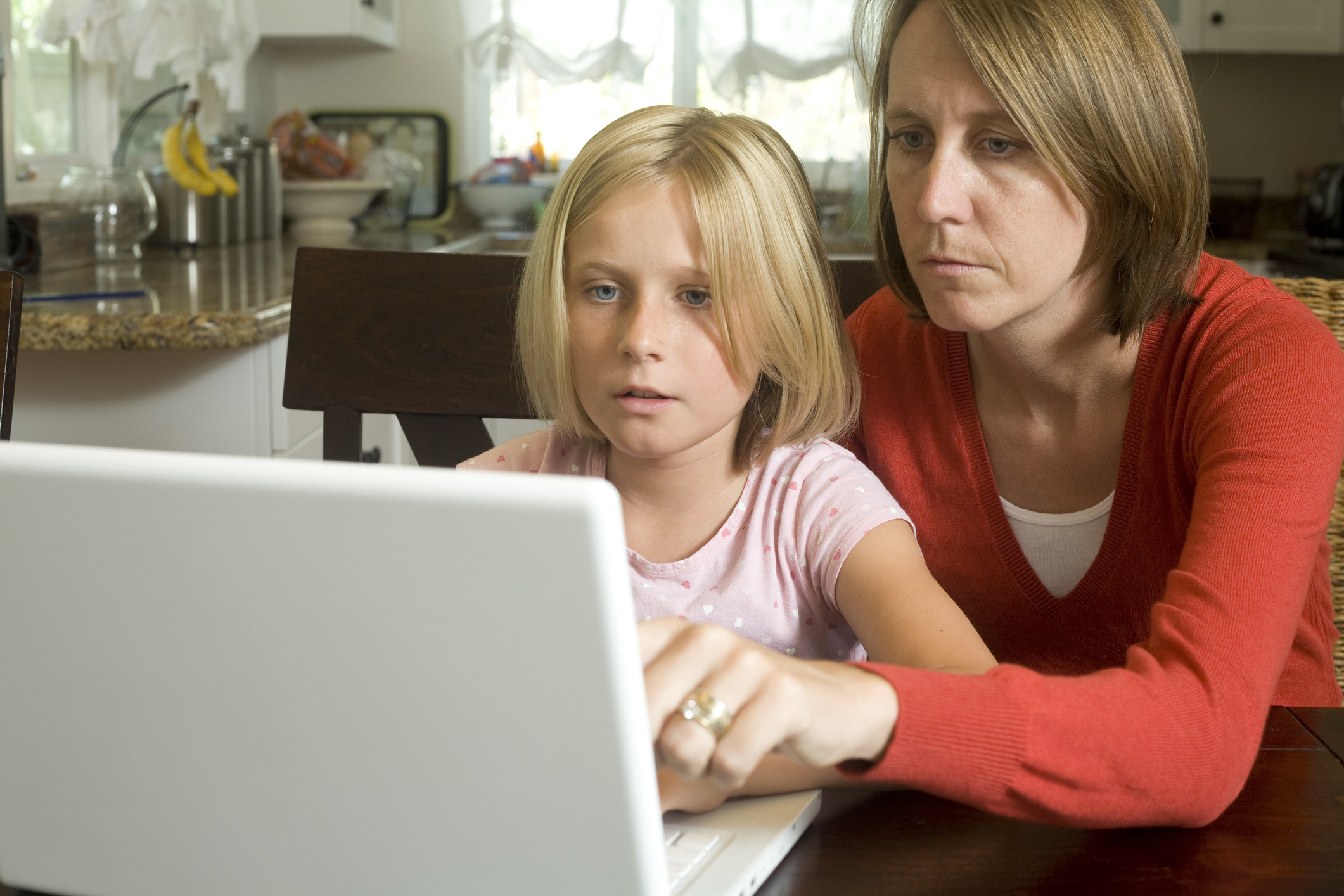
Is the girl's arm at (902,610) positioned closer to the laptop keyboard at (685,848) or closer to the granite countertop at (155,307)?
the laptop keyboard at (685,848)

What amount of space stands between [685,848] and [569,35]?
12.2ft

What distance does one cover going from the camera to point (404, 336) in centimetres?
119

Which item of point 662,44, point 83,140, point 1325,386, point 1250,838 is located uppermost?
point 662,44

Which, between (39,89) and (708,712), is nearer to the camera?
(708,712)

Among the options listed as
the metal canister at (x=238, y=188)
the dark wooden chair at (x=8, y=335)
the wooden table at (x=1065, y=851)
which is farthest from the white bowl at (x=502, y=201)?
the wooden table at (x=1065, y=851)

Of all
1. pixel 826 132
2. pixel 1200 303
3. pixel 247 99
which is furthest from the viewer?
pixel 826 132

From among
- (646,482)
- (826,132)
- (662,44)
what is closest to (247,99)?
(662,44)

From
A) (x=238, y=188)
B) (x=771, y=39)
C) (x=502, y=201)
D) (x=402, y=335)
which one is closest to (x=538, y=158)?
A: (x=502, y=201)

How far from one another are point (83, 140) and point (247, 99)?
99 cm

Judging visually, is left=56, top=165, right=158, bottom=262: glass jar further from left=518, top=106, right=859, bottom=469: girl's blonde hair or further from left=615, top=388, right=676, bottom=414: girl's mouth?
left=615, top=388, right=676, bottom=414: girl's mouth

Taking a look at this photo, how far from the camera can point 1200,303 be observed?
0.93 meters

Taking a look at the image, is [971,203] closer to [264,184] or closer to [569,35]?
[264,184]

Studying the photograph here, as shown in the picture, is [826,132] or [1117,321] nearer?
[1117,321]

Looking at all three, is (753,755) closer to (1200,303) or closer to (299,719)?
(299,719)
